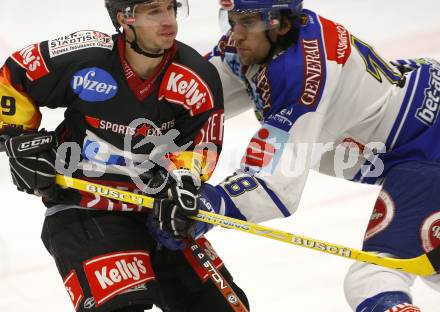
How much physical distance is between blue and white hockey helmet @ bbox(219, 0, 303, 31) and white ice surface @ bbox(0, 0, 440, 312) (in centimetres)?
104

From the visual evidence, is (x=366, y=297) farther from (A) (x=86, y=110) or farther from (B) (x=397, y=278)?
(A) (x=86, y=110)

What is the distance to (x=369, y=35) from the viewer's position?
218 inches

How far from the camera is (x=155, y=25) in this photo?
130 inches

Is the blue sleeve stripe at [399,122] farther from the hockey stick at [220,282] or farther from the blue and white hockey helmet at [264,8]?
the hockey stick at [220,282]

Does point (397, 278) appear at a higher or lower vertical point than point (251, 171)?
lower

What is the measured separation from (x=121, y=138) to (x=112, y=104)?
114 millimetres

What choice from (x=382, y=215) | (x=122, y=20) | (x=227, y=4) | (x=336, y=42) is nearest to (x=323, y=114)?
(x=336, y=42)

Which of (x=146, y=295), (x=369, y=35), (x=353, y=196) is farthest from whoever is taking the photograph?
(x=369, y=35)

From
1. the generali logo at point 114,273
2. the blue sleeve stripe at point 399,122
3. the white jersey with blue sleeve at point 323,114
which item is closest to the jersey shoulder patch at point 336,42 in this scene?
the white jersey with blue sleeve at point 323,114

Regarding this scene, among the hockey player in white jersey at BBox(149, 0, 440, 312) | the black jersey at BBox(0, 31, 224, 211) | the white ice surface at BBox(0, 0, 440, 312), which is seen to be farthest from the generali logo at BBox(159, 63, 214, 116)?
the white ice surface at BBox(0, 0, 440, 312)

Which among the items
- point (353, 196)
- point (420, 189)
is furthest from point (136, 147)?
point (353, 196)

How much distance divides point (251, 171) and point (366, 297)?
0.57 metres

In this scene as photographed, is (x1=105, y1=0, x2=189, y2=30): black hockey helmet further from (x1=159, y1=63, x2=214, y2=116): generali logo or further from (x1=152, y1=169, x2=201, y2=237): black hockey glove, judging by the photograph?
(x1=152, y1=169, x2=201, y2=237): black hockey glove

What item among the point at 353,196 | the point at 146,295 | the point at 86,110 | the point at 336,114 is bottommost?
the point at 353,196
